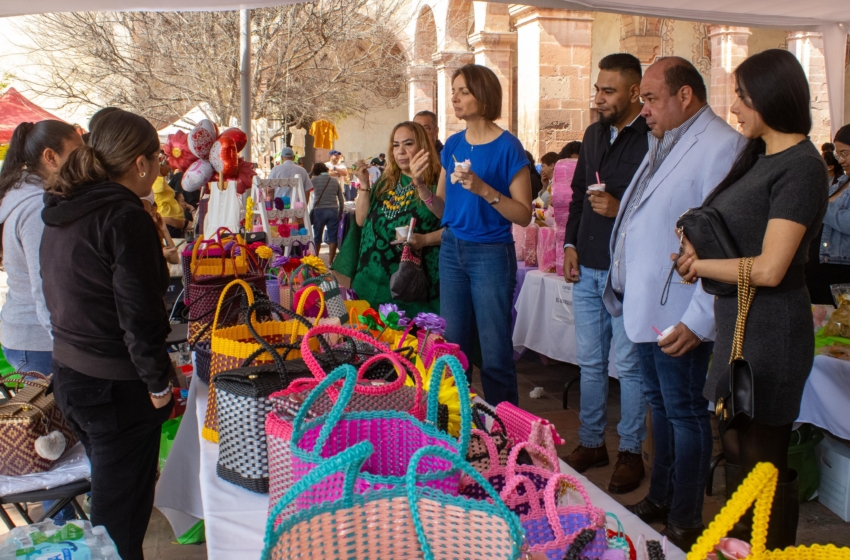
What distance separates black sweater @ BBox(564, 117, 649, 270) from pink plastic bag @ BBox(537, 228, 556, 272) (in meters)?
1.50

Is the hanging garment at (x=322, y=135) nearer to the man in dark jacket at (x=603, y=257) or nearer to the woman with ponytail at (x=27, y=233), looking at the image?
the man in dark jacket at (x=603, y=257)

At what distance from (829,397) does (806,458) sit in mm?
403

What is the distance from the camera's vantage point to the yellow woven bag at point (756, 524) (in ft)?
2.82

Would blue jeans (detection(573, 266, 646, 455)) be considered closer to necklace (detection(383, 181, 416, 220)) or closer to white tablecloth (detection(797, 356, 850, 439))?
white tablecloth (detection(797, 356, 850, 439))

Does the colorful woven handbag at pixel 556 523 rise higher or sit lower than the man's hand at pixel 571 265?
lower

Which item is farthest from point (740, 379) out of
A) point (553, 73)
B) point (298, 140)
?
point (298, 140)

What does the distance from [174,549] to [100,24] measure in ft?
38.3

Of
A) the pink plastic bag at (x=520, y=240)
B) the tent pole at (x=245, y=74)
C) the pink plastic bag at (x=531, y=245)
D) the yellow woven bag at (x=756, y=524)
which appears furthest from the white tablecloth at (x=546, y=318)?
the yellow woven bag at (x=756, y=524)

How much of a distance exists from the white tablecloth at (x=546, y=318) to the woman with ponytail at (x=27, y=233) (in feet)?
10.4

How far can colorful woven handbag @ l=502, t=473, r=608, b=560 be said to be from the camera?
3.54ft

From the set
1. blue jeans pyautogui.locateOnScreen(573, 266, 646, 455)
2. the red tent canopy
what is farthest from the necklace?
the red tent canopy

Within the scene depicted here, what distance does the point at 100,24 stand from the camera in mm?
12250

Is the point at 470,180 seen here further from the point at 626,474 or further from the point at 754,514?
the point at 754,514

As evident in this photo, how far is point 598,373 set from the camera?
362cm
